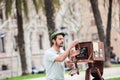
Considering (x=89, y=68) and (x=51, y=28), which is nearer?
(x=89, y=68)

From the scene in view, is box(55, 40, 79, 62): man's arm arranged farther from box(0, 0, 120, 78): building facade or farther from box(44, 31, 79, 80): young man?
box(0, 0, 120, 78): building facade

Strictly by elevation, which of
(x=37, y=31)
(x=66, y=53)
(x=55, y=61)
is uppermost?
(x=37, y=31)

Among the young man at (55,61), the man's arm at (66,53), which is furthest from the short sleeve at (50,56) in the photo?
the man's arm at (66,53)

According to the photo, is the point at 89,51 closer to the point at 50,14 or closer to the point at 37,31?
the point at 50,14

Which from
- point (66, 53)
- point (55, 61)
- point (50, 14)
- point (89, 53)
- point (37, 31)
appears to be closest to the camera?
point (66, 53)

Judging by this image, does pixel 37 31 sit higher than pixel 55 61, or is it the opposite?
pixel 37 31

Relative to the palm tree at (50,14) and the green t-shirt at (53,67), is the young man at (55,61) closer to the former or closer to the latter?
the green t-shirt at (53,67)

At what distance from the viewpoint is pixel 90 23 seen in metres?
72.0

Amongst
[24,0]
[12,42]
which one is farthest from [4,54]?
[24,0]

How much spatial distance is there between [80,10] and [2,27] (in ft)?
46.5

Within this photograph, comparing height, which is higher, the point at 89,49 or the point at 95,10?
the point at 95,10

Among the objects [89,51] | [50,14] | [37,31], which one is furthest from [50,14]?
[37,31]

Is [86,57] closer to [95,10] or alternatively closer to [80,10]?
[95,10]

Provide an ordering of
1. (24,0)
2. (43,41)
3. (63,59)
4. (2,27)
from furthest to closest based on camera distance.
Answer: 1. (43,41)
2. (2,27)
3. (24,0)
4. (63,59)
